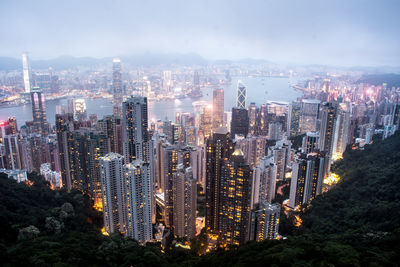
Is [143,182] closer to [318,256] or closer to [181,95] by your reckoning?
[318,256]

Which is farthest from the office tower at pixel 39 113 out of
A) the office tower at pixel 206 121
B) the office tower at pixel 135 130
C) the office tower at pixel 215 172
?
the office tower at pixel 215 172

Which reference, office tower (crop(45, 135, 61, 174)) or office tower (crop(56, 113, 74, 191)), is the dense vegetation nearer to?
office tower (crop(56, 113, 74, 191))

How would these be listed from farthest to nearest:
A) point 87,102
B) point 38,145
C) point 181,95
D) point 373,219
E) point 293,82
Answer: point 293,82 < point 181,95 < point 87,102 < point 38,145 < point 373,219

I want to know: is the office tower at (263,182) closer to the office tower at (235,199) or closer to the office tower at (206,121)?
the office tower at (235,199)

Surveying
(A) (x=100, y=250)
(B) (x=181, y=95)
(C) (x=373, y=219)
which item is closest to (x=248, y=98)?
(B) (x=181, y=95)

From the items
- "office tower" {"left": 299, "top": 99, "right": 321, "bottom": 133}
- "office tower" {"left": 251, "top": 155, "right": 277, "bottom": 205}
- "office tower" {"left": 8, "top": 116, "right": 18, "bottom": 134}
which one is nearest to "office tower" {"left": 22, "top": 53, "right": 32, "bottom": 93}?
"office tower" {"left": 8, "top": 116, "right": 18, "bottom": 134}
